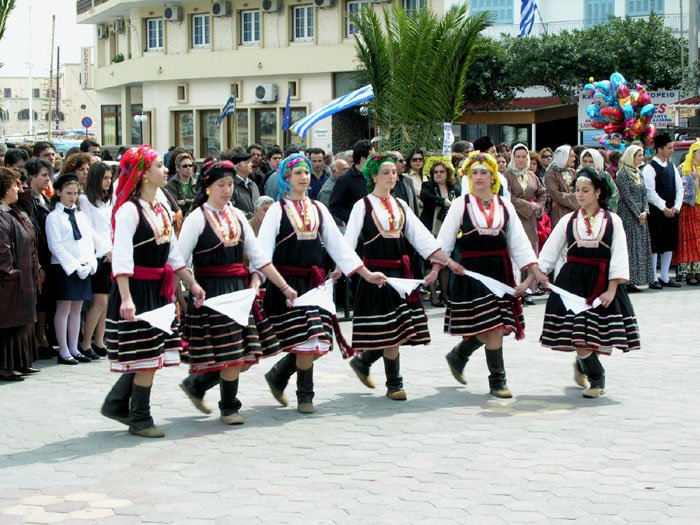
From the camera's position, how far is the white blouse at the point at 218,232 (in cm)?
708

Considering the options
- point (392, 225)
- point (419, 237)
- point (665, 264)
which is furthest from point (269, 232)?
point (665, 264)

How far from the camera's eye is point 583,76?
34406 mm

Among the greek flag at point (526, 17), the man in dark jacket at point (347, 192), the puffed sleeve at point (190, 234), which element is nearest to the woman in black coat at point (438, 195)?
the man in dark jacket at point (347, 192)

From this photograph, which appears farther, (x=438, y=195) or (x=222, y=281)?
(x=438, y=195)

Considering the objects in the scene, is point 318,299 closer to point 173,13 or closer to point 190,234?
point 190,234

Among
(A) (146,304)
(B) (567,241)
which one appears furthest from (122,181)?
(B) (567,241)

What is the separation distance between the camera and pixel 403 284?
7895 mm

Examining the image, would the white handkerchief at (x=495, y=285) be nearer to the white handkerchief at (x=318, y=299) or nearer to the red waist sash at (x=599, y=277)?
the red waist sash at (x=599, y=277)

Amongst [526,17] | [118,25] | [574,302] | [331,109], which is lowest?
[574,302]

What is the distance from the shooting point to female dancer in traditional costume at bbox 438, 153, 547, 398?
26.3 feet

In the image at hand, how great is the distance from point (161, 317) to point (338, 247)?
5.08 feet

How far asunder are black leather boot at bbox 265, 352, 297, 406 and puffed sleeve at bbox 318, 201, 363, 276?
81 cm

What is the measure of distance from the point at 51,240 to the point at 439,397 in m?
3.96

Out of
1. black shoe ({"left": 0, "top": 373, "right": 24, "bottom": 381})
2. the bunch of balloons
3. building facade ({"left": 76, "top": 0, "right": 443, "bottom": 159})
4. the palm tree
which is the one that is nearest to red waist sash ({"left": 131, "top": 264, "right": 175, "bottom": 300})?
black shoe ({"left": 0, "top": 373, "right": 24, "bottom": 381})
